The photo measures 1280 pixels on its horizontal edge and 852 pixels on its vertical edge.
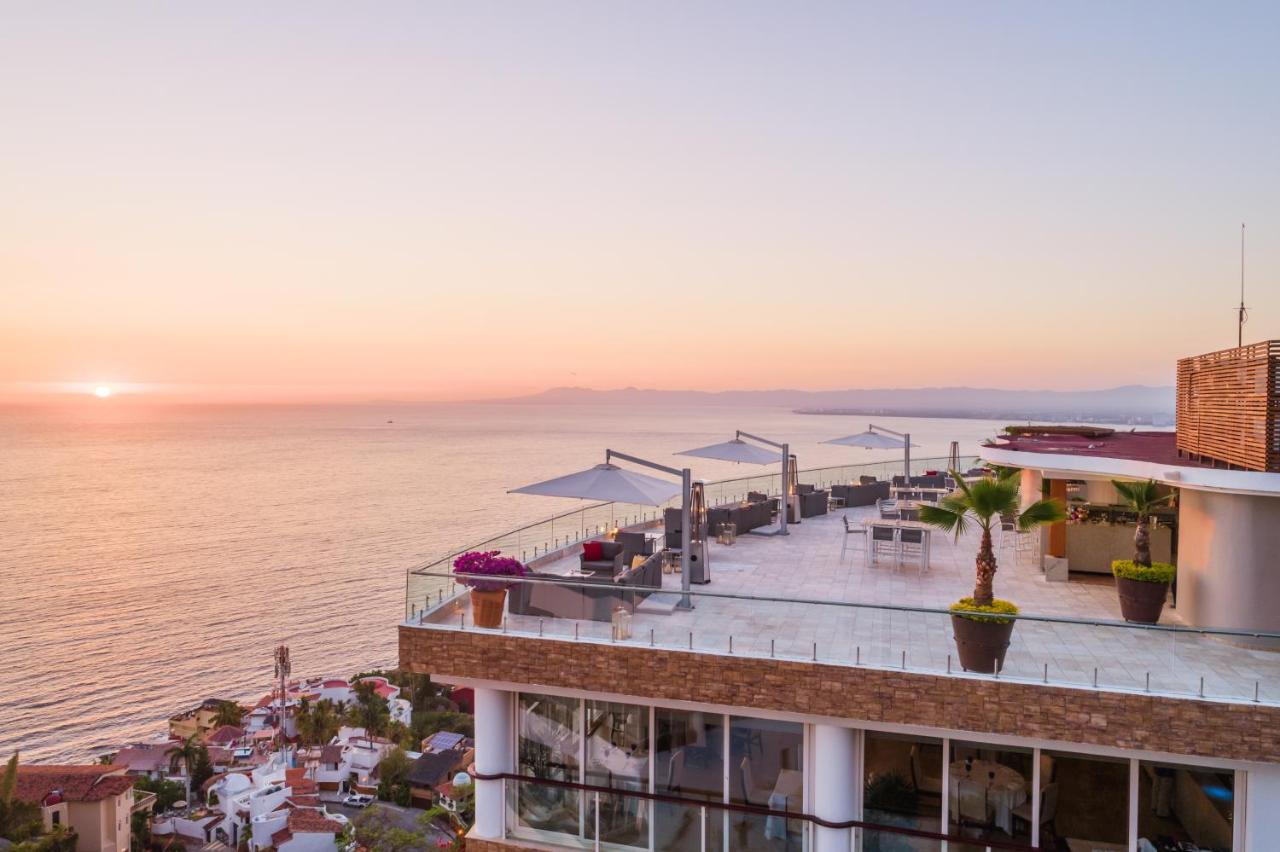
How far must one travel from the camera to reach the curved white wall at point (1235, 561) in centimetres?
834

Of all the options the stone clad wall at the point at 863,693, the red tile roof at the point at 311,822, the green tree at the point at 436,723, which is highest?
the stone clad wall at the point at 863,693

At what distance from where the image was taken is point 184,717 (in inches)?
1629

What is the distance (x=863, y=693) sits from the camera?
810 centimetres

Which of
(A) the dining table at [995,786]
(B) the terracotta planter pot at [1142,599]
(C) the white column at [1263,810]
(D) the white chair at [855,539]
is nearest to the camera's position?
(C) the white column at [1263,810]

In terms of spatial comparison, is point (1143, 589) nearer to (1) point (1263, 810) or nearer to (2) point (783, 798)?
(1) point (1263, 810)

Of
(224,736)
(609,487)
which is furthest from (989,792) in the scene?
(224,736)

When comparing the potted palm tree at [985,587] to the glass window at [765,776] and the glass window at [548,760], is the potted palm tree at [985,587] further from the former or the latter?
the glass window at [548,760]

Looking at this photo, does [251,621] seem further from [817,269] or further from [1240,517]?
[1240,517]

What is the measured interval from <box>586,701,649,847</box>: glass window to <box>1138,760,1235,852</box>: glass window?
5015mm

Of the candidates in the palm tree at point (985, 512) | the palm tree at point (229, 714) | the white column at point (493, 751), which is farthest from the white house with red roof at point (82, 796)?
the palm tree at point (985, 512)

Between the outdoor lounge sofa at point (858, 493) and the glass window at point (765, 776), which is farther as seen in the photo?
the outdoor lounge sofa at point (858, 493)

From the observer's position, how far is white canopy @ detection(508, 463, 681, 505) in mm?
11109

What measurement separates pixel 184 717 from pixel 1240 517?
46.2 metres

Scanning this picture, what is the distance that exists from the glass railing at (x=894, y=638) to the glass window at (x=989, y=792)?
104 cm
